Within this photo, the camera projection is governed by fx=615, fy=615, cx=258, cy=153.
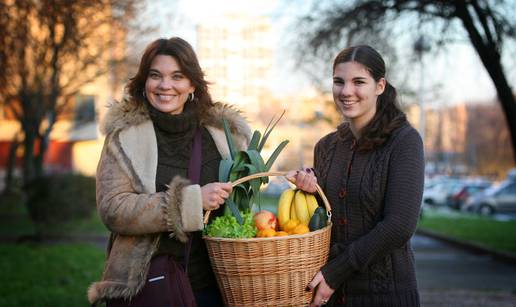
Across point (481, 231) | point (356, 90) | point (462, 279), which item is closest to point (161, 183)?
point (356, 90)

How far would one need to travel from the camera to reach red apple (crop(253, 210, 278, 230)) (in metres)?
2.72

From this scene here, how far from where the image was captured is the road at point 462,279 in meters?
8.29

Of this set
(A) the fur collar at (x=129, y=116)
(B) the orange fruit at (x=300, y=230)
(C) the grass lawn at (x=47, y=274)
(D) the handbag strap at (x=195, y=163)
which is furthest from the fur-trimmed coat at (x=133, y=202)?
(C) the grass lawn at (x=47, y=274)

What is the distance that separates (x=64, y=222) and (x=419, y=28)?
8.20 metres

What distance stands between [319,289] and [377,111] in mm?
907

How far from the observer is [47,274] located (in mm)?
8375

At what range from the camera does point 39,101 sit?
1571cm

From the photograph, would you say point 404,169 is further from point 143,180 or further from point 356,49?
point 143,180

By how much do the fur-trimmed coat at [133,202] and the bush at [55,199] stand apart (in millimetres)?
10140

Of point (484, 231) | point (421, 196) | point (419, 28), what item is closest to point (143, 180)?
point (421, 196)

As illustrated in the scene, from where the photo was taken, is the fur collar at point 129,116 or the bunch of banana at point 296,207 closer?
the bunch of banana at point 296,207

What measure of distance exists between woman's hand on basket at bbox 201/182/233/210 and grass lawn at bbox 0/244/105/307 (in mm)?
4477

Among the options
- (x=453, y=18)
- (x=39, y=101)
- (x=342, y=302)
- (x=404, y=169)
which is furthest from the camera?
(x=39, y=101)

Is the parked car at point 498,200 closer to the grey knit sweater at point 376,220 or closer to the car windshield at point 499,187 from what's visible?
the car windshield at point 499,187
